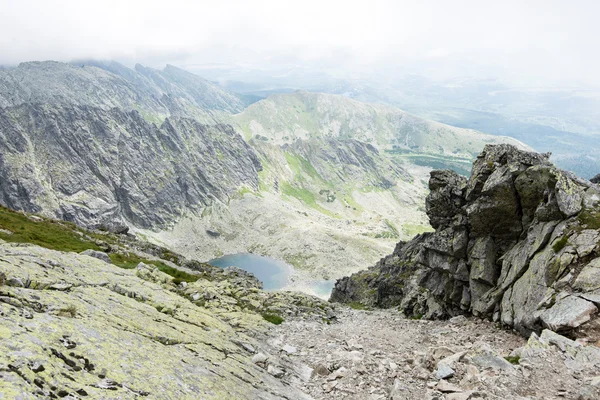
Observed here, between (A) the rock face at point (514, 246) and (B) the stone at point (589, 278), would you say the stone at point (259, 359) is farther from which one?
(B) the stone at point (589, 278)

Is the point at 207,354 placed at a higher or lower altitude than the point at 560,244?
lower

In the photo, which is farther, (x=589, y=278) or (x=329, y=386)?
(x=589, y=278)

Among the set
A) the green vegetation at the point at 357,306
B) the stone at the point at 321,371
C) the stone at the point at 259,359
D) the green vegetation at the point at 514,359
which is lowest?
the green vegetation at the point at 357,306

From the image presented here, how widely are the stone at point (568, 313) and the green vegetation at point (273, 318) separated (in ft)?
83.5

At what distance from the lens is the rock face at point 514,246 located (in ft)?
88.0

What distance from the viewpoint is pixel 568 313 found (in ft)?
78.4

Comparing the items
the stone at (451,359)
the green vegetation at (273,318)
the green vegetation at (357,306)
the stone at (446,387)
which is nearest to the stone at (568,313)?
the stone at (451,359)

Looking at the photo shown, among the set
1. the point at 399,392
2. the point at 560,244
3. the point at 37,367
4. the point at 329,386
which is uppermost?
the point at 560,244

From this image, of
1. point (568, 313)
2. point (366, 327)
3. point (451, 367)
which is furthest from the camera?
point (366, 327)

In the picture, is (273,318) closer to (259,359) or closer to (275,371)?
(259,359)

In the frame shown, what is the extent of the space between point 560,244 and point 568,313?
8750mm

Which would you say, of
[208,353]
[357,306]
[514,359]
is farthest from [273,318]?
[357,306]

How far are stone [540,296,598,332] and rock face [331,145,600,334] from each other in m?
0.06

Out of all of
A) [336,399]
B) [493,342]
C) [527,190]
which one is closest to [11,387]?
[336,399]
